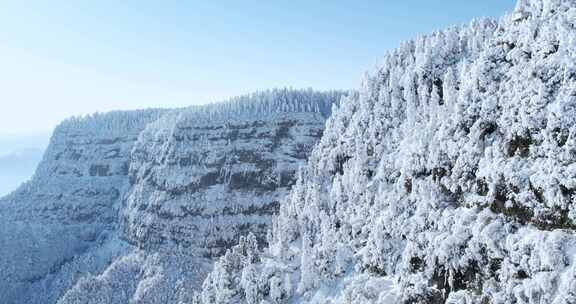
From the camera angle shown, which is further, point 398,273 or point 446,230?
point 398,273

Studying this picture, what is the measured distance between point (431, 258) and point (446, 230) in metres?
4.60

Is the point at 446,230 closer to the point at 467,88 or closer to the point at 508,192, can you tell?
the point at 508,192

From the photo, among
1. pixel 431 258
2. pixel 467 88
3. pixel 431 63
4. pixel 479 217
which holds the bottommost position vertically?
pixel 431 258

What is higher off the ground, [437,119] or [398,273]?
[437,119]

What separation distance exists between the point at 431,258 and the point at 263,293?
46.0m

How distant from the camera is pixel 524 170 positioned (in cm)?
6631

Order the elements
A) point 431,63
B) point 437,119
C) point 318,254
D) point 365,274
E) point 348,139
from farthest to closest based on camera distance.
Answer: point 348,139 → point 431,63 → point 318,254 → point 437,119 → point 365,274

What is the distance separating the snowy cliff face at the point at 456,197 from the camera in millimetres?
60750

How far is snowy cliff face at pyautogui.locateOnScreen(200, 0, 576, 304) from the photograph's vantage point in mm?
60750

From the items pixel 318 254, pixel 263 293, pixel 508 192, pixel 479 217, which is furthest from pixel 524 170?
pixel 263 293

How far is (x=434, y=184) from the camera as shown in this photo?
86875 millimetres

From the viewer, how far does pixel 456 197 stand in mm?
81125

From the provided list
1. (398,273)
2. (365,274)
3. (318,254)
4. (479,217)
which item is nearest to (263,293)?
(318,254)

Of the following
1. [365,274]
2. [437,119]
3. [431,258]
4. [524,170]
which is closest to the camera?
[524,170]
